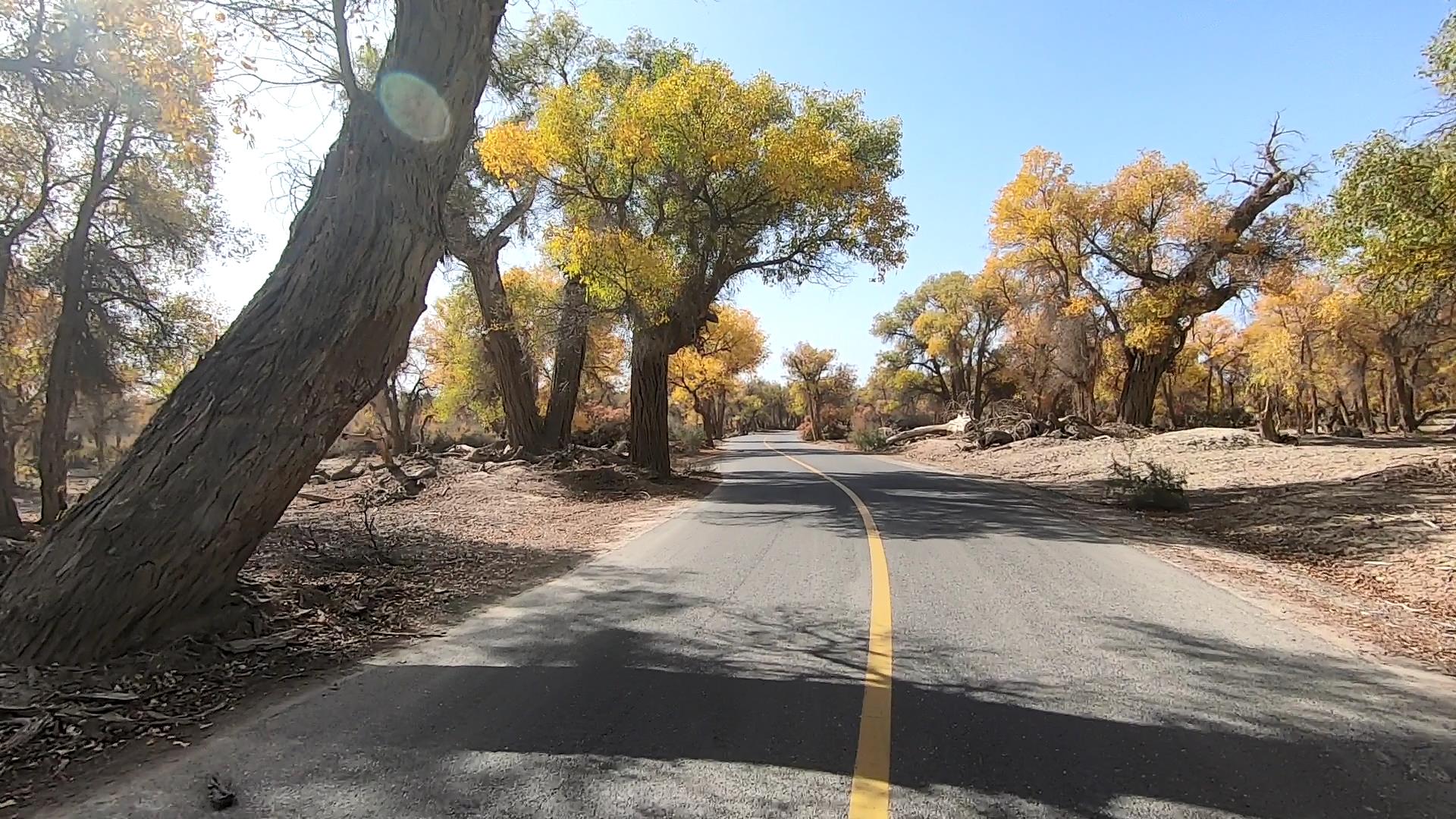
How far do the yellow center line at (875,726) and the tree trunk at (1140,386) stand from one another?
25842 millimetres

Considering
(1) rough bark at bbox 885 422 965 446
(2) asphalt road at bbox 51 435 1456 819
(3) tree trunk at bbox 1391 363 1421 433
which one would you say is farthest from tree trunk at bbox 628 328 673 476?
(3) tree trunk at bbox 1391 363 1421 433

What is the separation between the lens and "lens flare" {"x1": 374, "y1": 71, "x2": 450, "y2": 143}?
5105mm

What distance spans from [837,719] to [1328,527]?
8.49 m

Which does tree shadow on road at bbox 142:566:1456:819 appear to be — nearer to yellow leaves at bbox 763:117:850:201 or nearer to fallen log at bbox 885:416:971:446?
yellow leaves at bbox 763:117:850:201

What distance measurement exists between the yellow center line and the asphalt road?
33 millimetres

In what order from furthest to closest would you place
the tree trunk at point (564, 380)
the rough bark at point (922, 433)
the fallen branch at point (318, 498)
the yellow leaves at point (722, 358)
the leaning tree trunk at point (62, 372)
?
the yellow leaves at point (722, 358) → the rough bark at point (922, 433) → the tree trunk at point (564, 380) → the fallen branch at point (318, 498) → the leaning tree trunk at point (62, 372)

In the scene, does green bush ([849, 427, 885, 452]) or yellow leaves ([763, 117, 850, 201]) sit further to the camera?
green bush ([849, 427, 885, 452])

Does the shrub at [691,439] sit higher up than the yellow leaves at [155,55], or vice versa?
the yellow leaves at [155,55]

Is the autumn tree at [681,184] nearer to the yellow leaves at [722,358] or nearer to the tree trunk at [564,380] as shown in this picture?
the tree trunk at [564,380]

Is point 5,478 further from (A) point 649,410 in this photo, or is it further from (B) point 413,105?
(A) point 649,410

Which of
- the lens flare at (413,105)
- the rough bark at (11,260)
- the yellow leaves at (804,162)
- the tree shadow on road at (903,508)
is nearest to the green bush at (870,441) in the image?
A: the tree shadow on road at (903,508)

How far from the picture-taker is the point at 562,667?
15.1 feet

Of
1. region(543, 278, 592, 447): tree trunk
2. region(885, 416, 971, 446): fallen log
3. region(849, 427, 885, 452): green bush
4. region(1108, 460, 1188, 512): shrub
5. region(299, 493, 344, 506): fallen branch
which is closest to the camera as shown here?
region(1108, 460, 1188, 512): shrub

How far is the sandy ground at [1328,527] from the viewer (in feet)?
19.5
